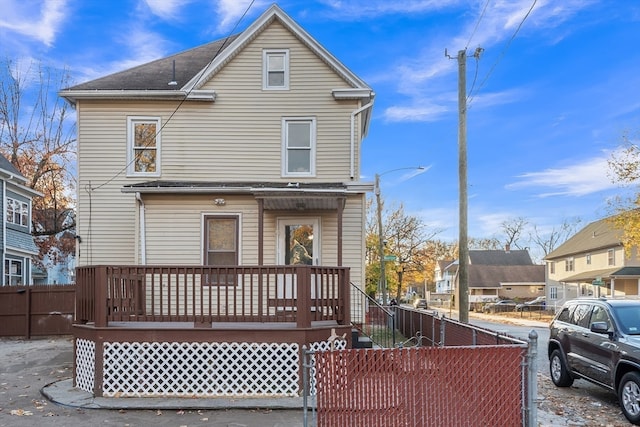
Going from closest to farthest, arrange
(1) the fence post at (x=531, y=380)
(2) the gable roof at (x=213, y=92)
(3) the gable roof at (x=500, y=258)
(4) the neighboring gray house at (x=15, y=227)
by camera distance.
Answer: (1) the fence post at (x=531, y=380)
(2) the gable roof at (x=213, y=92)
(4) the neighboring gray house at (x=15, y=227)
(3) the gable roof at (x=500, y=258)

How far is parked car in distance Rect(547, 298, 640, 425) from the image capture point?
7453 millimetres

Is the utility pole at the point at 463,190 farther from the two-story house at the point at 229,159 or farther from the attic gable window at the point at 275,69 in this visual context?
the attic gable window at the point at 275,69

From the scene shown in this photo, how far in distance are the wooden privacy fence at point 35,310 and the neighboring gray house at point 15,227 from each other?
5.27 meters

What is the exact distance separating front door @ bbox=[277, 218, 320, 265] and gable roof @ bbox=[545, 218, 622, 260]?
31.2m

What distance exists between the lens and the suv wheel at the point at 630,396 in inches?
283

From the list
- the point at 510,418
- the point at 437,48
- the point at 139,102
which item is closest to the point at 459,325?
the point at 510,418

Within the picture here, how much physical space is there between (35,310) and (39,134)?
1685cm


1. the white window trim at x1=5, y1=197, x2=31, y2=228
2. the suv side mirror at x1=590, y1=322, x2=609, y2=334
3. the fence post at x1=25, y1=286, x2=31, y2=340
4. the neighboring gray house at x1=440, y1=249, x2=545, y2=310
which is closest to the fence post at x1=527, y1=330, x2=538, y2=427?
the suv side mirror at x1=590, y1=322, x2=609, y2=334

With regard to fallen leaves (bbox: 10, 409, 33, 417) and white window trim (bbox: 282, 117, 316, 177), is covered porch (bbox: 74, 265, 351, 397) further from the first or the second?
white window trim (bbox: 282, 117, 316, 177)

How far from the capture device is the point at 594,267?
4166 centimetres

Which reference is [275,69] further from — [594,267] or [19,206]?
[594,267]


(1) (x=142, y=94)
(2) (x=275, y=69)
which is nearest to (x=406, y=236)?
(2) (x=275, y=69)

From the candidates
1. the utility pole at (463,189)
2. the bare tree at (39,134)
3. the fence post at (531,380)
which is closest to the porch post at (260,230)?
the utility pole at (463,189)

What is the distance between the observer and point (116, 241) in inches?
538
